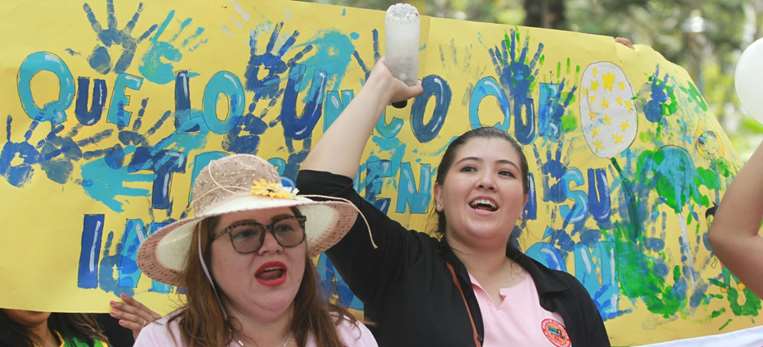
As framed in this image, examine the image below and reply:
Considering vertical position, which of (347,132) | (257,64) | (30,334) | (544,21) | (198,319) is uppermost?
(544,21)

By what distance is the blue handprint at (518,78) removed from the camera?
11.5 ft

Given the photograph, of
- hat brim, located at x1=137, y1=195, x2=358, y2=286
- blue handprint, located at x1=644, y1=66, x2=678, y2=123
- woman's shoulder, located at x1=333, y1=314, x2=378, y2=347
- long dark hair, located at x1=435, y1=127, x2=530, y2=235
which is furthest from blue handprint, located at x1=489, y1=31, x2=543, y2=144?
woman's shoulder, located at x1=333, y1=314, x2=378, y2=347

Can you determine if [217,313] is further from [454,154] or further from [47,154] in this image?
[454,154]

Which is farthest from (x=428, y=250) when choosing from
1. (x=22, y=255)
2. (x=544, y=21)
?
(x=544, y=21)

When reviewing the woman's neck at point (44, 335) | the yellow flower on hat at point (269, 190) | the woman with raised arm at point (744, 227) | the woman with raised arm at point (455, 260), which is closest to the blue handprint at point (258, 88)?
the woman with raised arm at point (455, 260)

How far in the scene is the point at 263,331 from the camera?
94.6 inches

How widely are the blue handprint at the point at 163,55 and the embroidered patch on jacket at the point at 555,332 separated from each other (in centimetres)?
137

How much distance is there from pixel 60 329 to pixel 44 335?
0.06m

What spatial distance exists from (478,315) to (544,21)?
18.1 ft

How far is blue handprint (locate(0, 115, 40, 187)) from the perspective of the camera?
270cm

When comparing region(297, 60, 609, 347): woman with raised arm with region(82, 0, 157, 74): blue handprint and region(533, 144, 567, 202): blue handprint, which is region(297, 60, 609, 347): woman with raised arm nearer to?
region(533, 144, 567, 202): blue handprint

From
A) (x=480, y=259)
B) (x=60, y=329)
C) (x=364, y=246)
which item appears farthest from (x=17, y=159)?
(x=480, y=259)

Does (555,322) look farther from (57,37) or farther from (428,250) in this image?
(57,37)

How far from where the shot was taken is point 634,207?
3.68 metres
